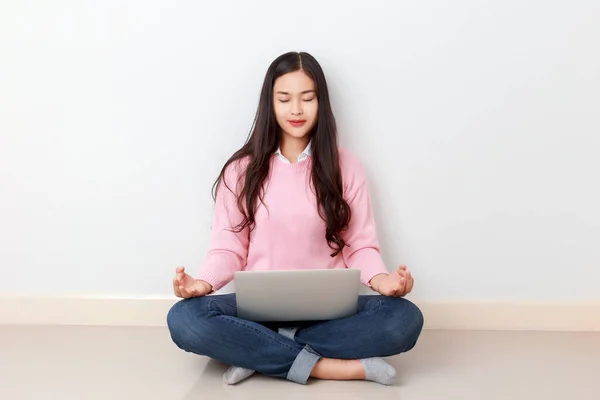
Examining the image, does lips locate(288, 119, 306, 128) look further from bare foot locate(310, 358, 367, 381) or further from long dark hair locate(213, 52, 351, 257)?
Result: bare foot locate(310, 358, 367, 381)

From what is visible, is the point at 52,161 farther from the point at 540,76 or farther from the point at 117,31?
the point at 540,76

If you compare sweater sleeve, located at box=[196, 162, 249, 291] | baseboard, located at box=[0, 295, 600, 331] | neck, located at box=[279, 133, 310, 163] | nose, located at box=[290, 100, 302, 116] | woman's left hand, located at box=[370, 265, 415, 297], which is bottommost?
baseboard, located at box=[0, 295, 600, 331]

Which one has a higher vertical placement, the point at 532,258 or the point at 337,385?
the point at 532,258

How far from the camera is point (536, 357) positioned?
1.99 metres

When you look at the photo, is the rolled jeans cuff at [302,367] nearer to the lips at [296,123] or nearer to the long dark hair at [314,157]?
the long dark hair at [314,157]

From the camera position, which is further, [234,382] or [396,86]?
[396,86]

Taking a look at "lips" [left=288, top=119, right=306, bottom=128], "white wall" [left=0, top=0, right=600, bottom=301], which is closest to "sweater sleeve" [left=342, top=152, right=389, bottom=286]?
"white wall" [left=0, top=0, right=600, bottom=301]

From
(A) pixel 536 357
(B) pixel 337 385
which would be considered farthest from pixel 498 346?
(B) pixel 337 385

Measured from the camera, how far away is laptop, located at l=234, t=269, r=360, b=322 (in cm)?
169

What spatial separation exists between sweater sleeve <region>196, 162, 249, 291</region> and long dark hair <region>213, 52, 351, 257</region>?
2 cm

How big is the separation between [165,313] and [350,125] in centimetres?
85

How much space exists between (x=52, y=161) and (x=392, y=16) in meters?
1.18

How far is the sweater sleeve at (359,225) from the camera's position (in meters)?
2.09

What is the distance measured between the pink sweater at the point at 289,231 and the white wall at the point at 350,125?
144 millimetres
